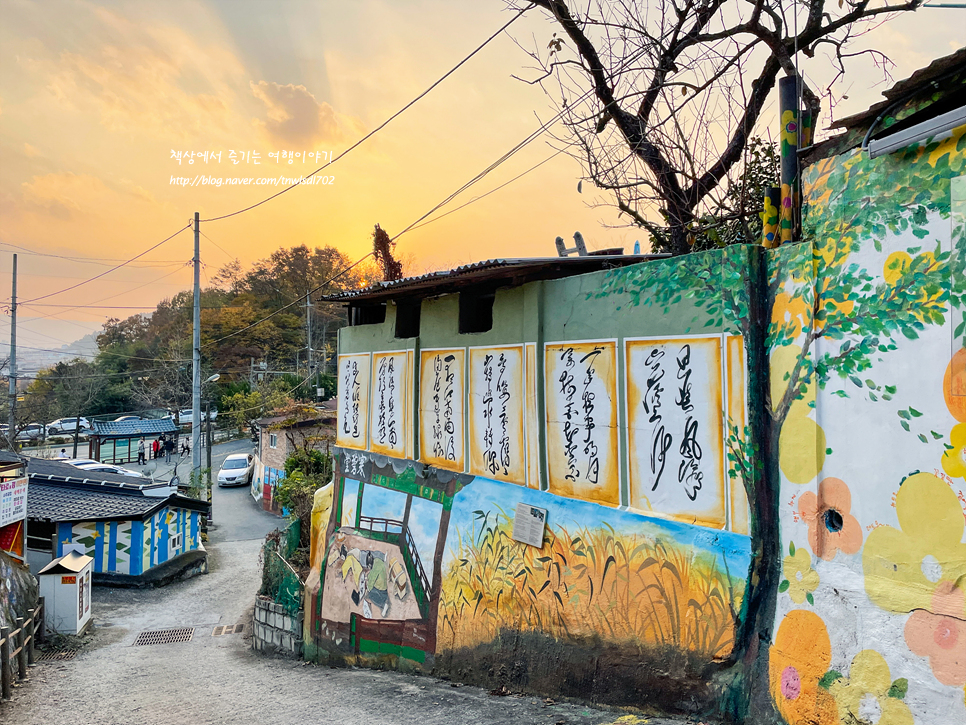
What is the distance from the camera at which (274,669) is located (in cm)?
1006

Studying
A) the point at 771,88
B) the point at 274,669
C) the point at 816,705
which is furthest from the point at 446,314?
the point at 274,669

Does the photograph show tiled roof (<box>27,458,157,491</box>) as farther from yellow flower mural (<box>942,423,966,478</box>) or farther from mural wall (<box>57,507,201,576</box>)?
yellow flower mural (<box>942,423,966,478</box>)

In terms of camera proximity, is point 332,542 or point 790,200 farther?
point 332,542

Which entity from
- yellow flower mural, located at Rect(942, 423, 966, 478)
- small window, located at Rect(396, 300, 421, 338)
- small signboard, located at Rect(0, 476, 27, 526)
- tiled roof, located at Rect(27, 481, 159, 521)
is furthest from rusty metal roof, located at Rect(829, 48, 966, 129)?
tiled roof, located at Rect(27, 481, 159, 521)

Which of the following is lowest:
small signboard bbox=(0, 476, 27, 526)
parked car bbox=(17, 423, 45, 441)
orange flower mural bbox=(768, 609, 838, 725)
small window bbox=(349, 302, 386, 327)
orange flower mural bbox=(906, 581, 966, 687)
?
parked car bbox=(17, 423, 45, 441)

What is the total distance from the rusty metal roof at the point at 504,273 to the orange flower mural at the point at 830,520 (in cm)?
246

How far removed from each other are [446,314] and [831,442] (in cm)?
481

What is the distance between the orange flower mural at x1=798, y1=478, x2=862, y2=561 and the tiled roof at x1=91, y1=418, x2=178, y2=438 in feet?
123

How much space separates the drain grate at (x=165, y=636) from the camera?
43.4 ft

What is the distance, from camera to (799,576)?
4188 millimetres

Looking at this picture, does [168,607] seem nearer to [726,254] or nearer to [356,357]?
[356,357]

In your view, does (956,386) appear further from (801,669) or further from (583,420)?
(583,420)

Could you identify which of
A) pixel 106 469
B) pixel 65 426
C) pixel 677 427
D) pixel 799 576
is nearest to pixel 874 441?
pixel 799 576

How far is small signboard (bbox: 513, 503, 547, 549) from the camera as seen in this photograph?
20.3ft
